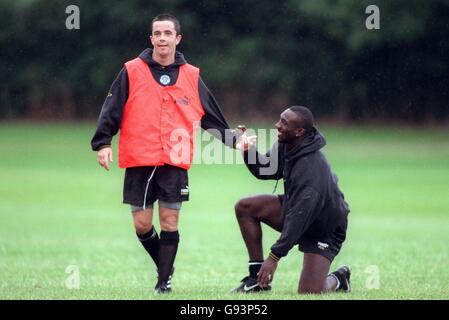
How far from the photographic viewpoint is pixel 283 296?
898 centimetres

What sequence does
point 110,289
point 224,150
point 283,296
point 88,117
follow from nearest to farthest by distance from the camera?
point 283,296
point 110,289
point 224,150
point 88,117

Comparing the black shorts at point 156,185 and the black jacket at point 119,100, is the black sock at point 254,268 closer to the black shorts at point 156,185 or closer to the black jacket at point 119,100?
the black shorts at point 156,185

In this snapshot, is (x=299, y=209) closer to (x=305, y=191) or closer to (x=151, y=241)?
(x=305, y=191)

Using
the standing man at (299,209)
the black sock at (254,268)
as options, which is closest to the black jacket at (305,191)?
the standing man at (299,209)

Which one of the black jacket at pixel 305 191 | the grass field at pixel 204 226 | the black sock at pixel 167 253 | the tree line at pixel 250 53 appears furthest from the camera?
the tree line at pixel 250 53

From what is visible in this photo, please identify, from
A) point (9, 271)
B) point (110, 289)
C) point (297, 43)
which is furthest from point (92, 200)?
point (297, 43)

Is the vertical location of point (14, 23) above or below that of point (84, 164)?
above

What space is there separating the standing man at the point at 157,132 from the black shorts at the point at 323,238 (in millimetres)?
1080

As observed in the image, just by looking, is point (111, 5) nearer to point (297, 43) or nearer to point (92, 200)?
point (297, 43)

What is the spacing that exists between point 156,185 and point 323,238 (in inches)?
58.7

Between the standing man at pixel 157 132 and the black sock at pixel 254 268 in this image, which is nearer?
the standing man at pixel 157 132

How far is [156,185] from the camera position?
9148 mm

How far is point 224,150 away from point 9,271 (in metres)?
20.1

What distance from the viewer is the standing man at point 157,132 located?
902 cm
